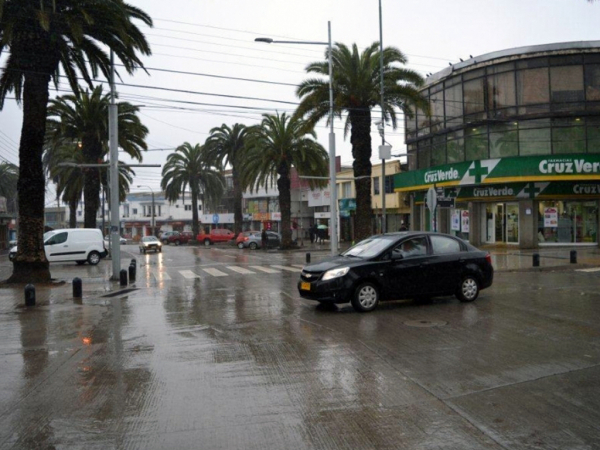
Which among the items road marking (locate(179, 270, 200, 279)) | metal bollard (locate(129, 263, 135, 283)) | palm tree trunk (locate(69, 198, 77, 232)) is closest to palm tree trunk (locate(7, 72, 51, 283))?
metal bollard (locate(129, 263, 135, 283))

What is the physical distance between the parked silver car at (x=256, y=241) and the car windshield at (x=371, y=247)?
3264 centimetres

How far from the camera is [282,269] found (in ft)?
78.2

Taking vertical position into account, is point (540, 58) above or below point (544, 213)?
above

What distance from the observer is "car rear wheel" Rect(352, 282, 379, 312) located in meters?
11.3

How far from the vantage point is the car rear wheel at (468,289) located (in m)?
12.6

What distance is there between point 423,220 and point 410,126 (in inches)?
282

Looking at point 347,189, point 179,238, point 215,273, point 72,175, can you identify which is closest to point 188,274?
point 215,273

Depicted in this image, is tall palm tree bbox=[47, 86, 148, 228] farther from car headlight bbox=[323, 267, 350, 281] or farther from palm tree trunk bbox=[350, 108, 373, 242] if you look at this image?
car headlight bbox=[323, 267, 350, 281]

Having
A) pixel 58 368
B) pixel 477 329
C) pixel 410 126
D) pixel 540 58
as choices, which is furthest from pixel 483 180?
pixel 58 368

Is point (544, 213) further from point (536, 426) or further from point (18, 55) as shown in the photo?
point (536, 426)

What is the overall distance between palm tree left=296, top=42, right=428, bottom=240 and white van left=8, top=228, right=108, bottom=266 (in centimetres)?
1325

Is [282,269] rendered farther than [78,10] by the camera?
Yes

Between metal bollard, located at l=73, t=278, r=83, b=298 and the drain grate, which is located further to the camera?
the drain grate

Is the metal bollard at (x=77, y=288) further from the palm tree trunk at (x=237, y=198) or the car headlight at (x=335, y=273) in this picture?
the palm tree trunk at (x=237, y=198)
